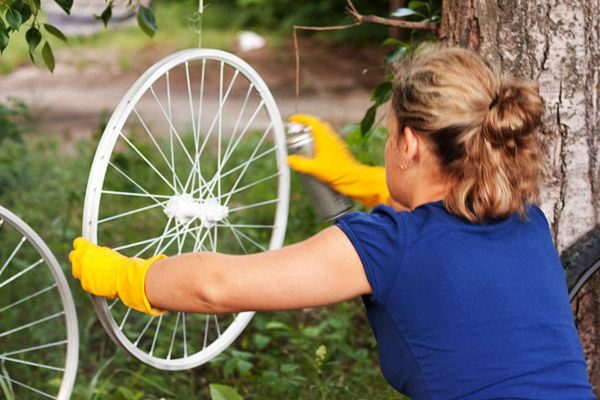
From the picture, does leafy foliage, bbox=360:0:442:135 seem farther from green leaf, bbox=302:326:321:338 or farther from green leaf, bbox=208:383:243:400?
green leaf, bbox=208:383:243:400

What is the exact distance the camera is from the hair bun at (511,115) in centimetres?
175

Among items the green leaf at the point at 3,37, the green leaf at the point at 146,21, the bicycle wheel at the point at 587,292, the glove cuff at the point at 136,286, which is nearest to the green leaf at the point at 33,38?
the green leaf at the point at 3,37

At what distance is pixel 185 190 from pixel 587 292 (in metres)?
1.06

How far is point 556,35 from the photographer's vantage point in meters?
2.33

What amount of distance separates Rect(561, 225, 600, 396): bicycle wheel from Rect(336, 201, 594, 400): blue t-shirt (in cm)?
68

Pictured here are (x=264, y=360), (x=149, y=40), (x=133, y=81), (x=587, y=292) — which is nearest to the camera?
(x=587, y=292)

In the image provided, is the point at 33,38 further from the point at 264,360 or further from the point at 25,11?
the point at 264,360

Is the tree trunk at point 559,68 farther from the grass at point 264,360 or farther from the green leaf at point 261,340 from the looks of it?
the green leaf at point 261,340

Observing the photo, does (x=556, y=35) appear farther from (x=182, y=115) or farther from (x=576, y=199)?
(x=182, y=115)

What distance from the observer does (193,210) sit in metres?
2.20

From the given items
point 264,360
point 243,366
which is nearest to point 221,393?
point 243,366

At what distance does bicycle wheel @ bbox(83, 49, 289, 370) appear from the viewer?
2.13 metres

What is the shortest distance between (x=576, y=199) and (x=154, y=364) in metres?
1.07

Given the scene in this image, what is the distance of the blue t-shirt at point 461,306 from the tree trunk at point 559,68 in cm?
68
